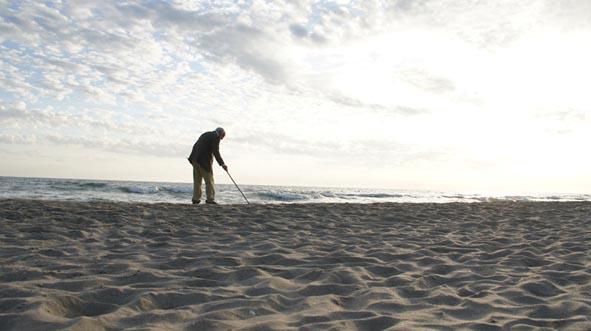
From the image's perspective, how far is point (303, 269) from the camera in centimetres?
400

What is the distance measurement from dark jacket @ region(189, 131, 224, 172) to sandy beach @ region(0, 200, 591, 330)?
14.3 ft

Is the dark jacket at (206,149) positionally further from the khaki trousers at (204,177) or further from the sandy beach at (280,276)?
the sandy beach at (280,276)

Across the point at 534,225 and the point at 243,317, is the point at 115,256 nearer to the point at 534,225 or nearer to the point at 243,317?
the point at 243,317

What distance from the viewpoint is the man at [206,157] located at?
1125 cm

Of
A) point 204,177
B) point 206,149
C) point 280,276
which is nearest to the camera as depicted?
point 280,276

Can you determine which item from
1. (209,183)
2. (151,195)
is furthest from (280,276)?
(151,195)

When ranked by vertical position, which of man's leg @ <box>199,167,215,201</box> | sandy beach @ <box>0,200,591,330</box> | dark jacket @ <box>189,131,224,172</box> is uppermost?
dark jacket @ <box>189,131,224,172</box>

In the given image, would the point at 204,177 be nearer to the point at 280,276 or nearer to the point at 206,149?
the point at 206,149

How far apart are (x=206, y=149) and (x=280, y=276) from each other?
7.86 m

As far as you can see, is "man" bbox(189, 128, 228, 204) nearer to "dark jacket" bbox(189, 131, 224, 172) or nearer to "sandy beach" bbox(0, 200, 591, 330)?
"dark jacket" bbox(189, 131, 224, 172)

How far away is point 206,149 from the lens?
11.3 meters

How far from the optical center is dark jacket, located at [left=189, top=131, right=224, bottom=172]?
11250mm

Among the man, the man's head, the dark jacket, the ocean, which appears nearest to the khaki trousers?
the man

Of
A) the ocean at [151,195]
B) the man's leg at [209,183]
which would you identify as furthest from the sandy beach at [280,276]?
the ocean at [151,195]
